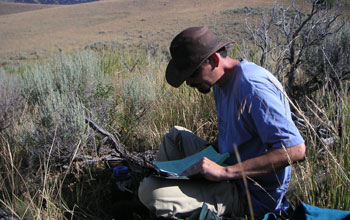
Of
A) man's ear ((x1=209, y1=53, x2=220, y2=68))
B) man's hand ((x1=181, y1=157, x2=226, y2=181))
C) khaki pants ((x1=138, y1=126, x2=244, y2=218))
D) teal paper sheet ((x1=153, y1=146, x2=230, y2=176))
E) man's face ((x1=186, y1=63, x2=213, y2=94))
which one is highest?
man's ear ((x1=209, y1=53, x2=220, y2=68))

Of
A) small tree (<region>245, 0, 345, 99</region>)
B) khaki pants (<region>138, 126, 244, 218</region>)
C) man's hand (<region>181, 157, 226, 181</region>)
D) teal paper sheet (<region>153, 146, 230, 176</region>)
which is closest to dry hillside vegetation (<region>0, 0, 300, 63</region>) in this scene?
small tree (<region>245, 0, 345, 99</region>)

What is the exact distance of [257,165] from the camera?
6.22 feet

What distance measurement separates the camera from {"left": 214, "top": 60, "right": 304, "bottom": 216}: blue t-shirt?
1791 millimetres

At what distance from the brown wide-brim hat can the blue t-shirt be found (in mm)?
223

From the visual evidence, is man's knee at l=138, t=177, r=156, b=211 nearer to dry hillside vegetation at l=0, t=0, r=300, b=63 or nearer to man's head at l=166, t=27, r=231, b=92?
man's head at l=166, t=27, r=231, b=92

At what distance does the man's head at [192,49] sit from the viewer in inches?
81.4

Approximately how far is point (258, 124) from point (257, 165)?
9.5 inches

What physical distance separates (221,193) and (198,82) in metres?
0.76

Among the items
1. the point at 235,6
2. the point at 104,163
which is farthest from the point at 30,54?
the point at 104,163

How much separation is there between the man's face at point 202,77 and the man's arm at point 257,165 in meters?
0.50

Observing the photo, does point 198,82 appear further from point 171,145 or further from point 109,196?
point 109,196

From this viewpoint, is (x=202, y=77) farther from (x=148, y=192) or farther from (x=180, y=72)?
(x=148, y=192)

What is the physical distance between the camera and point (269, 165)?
6.13 ft

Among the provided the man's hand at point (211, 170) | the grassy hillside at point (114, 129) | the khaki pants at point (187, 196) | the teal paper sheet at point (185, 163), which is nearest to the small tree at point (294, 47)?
the grassy hillside at point (114, 129)
